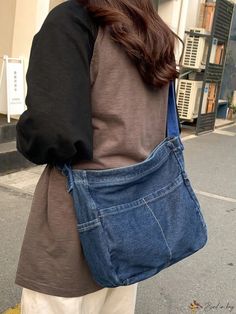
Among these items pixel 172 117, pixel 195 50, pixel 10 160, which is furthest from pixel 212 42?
pixel 172 117

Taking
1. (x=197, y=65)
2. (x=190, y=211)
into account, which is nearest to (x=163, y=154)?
(x=190, y=211)

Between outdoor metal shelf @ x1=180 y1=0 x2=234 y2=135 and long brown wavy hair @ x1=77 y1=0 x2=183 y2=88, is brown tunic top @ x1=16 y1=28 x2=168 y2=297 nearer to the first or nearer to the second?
long brown wavy hair @ x1=77 y1=0 x2=183 y2=88

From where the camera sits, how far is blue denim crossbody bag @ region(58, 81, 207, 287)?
147cm

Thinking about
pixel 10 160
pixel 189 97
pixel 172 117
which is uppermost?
pixel 172 117

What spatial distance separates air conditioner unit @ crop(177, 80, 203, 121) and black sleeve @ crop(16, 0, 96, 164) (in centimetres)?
786

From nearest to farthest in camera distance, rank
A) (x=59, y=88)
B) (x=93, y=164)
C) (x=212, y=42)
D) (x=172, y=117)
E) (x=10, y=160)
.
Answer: (x=59, y=88) → (x=93, y=164) → (x=172, y=117) → (x=10, y=160) → (x=212, y=42)

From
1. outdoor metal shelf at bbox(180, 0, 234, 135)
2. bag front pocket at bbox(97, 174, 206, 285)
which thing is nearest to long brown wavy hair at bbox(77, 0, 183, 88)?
bag front pocket at bbox(97, 174, 206, 285)

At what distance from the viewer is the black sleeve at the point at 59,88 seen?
1387 mm

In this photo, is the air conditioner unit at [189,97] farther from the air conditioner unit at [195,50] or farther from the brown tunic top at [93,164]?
the brown tunic top at [93,164]

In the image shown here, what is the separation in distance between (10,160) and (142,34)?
3.94 m

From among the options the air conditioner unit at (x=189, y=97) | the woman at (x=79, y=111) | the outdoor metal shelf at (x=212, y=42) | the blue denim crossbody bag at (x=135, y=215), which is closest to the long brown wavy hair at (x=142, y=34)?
the woman at (x=79, y=111)

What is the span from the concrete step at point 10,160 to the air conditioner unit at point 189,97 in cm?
452

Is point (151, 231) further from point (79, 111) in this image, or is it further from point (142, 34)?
point (142, 34)

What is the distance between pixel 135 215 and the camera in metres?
1.52
